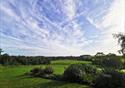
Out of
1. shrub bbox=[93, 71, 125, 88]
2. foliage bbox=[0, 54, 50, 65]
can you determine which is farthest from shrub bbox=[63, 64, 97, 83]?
foliage bbox=[0, 54, 50, 65]

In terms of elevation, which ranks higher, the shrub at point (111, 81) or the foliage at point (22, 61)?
the foliage at point (22, 61)

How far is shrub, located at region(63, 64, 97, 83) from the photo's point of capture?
89.1 feet

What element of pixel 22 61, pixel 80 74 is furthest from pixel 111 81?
pixel 22 61

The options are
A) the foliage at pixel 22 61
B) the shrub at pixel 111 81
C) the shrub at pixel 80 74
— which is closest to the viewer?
the shrub at pixel 111 81

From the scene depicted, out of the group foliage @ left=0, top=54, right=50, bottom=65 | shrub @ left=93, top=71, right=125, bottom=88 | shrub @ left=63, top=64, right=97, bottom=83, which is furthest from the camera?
foliage @ left=0, top=54, right=50, bottom=65

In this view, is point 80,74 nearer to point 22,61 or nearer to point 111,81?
point 111,81

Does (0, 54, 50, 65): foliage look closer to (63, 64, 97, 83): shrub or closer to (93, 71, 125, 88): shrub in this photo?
(63, 64, 97, 83): shrub

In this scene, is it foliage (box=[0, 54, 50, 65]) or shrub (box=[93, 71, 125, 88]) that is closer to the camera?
shrub (box=[93, 71, 125, 88])

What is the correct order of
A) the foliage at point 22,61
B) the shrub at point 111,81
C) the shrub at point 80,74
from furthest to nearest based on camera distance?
1. the foliage at point 22,61
2. the shrub at point 80,74
3. the shrub at point 111,81

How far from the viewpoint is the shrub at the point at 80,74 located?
89.1ft

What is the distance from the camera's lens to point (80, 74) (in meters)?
27.7

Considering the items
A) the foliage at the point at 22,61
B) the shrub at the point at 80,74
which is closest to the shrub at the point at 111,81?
the shrub at the point at 80,74

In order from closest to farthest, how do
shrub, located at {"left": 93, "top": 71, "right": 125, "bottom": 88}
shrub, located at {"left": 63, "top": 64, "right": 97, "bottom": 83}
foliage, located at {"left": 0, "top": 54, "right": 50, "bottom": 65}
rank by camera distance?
shrub, located at {"left": 93, "top": 71, "right": 125, "bottom": 88}, shrub, located at {"left": 63, "top": 64, "right": 97, "bottom": 83}, foliage, located at {"left": 0, "top": 54, "right": 50, "bottom": 65}

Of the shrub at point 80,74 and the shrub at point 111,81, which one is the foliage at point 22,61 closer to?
the shrub at point 80,74
